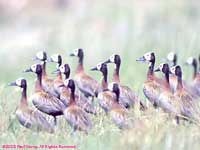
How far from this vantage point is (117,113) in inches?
434

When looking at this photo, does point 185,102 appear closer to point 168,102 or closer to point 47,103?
point 168,102

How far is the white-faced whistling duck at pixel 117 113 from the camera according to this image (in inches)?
425

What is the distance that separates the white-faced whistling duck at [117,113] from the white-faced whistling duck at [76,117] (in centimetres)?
26

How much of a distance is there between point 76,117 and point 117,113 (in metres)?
0.42

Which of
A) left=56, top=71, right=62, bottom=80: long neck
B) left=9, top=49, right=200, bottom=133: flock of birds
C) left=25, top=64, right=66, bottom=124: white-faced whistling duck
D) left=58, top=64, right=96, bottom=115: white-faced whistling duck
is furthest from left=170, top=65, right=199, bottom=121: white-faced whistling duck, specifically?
left=56, top=71, right=62, bottom=80: long neck

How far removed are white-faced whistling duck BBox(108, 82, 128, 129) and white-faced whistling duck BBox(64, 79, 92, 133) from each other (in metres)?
0.26

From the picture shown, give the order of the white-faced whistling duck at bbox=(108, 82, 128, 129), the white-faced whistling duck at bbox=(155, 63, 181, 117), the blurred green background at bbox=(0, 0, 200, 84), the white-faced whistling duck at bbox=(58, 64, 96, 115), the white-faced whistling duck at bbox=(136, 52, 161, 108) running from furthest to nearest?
1. the blurred green background at bbox=(0, 0, 200, 84)
2. the white-faced whistling duck at bbox=(136, 52, 161, 108)
3. the white-faced whistling duck at bbox=(58, 64, 96, 115)
4. the white-faced whistling duck at bbox=(155, 63, 181, 117)
5. the white-faced whistling duck at bbox=(108, 82, 128, 129)

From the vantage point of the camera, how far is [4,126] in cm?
1105

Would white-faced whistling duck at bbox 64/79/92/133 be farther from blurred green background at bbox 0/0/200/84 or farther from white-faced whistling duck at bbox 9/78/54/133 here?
blurred green background at bbox 0/0/200/84

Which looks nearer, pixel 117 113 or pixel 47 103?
pixel 117 113

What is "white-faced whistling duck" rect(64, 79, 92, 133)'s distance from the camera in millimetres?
10820

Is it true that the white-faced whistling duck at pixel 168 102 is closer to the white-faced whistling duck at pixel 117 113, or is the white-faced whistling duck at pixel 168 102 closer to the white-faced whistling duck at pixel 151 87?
the white-faced whistling duck at pixel 151 87

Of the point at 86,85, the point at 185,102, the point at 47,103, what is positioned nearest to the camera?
the point at 185,102

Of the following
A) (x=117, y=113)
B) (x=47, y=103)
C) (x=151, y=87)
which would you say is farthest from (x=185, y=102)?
(x=47, y=103)
